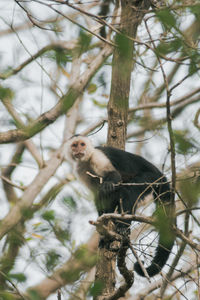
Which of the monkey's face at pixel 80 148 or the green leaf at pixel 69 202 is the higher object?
the monkey's face at pixel 80 148

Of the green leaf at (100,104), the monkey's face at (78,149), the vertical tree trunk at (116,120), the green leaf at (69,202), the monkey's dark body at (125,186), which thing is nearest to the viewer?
the green leaf at (69,202)

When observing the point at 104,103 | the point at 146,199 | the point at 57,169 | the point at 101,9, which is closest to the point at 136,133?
the point at 104,103

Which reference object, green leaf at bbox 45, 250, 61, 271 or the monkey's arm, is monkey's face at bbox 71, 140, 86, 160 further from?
green leaf at bbox 45, 250, 61, 271

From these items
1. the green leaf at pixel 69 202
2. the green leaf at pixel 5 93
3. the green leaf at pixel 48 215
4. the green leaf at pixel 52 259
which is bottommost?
the green leaf at pixel 52 259

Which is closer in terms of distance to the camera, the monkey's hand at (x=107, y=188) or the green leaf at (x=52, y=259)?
the green leaf at (x=52, y=259)

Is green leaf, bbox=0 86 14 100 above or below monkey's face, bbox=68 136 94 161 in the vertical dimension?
below

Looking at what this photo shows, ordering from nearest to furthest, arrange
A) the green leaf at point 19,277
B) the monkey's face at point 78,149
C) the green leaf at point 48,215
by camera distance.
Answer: the green leaf at point 19,277 < the green leaf at point 48,215 < the monkey's face at point 78,149


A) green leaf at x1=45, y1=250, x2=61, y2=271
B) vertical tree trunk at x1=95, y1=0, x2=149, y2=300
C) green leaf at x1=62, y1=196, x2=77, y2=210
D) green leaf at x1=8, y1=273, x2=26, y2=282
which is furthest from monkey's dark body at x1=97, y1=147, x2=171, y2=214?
green leaf at x1=8, y1=273, x2=26, y2=282

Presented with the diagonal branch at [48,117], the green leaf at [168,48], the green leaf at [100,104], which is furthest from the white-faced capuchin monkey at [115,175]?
the green leaf at [168,48]

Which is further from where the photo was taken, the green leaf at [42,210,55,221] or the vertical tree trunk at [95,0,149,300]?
the vertical tree trunk at [95,0,149,300]

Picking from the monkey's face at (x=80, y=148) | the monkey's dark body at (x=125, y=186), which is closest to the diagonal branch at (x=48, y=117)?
the monkey's face at (x=80, y=148)

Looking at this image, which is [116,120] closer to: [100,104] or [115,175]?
[115,175]

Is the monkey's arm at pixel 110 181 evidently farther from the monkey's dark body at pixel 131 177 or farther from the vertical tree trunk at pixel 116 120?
the vertical tree trunk at pixel 116 120

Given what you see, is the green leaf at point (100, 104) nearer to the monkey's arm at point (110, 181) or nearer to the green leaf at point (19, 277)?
the monkey's arm at point (110, 181)
